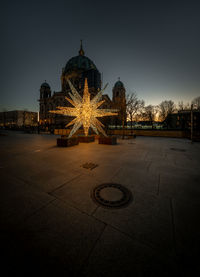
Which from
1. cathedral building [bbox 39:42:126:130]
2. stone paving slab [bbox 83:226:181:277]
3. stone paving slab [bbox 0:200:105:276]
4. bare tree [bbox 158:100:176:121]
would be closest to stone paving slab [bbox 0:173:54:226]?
stone paving slab [bbox 0:200:105:276]

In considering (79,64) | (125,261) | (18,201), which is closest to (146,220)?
(125,261)

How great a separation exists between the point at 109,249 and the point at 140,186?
2.03 meters

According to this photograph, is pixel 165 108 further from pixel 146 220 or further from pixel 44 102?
pixel 44 102

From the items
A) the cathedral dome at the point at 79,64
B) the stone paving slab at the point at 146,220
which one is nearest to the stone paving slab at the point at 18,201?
the stone paving slab at the point at 146,220

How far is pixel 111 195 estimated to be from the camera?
291cm

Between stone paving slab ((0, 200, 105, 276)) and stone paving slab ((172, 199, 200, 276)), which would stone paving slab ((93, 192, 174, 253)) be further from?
stone paving slab ((0, 200, 105, 276))

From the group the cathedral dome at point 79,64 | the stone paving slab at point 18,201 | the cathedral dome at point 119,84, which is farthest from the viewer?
the cathedral dome at point 119,84

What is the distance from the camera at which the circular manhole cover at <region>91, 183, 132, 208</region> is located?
2.60 meters

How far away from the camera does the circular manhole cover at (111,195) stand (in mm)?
2596

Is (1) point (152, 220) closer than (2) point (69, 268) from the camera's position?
No

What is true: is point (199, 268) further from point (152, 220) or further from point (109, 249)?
point (109, 249)

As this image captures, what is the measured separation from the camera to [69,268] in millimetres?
1375

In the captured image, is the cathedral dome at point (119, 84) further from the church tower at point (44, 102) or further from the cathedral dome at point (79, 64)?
the church tower at point (44, 102)

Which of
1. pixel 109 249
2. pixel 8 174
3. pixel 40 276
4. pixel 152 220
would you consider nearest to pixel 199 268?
pixel 152 220
